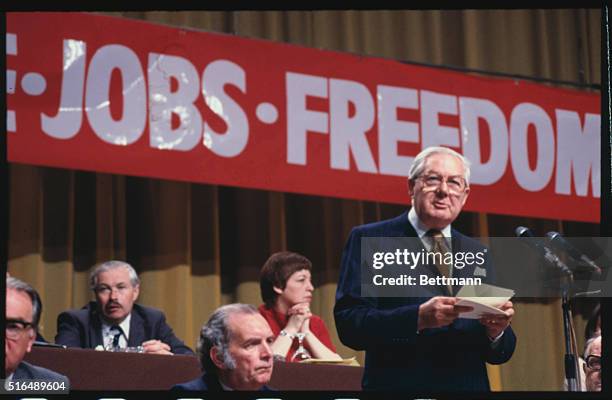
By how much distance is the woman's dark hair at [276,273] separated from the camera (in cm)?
396

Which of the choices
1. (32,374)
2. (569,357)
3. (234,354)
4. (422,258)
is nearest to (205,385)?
(234,354)

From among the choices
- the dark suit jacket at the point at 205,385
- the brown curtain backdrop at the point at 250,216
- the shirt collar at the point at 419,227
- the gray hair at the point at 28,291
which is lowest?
the dark suit jacket at the point at 205,385

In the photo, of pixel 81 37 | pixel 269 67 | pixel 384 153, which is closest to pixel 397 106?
pixel 384 153

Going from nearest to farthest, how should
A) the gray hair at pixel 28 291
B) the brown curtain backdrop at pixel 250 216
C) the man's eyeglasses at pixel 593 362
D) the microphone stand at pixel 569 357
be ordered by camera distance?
1. the microphone stand at pixel 569 357
2. the gray hair at pixel 28 291
3. the man's eyeglasses at pixel 593 362
4. the brown curtain backdrop at pixel 250 216

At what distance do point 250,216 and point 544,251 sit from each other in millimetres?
2735

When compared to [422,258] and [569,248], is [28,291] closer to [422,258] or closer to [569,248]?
[422,258]

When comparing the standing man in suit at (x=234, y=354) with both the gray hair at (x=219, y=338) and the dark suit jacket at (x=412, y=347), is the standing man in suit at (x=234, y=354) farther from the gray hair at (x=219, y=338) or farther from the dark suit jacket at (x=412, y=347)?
the dark suit jacket at (x=412, y=347)

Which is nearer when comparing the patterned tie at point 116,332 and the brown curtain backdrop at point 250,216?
the patterned tie at point 116,332

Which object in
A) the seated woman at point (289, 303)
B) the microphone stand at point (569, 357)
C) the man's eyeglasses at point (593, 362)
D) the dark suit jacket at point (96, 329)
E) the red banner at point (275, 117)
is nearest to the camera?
the microphone stand at point (569, 357)

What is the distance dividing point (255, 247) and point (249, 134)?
2.55 ft

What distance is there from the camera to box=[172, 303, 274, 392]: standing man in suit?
8.23 feet

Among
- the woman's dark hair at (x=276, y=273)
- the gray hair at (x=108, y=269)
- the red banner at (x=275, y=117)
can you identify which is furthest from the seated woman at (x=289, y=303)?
the red banner at (x=275, y=117)

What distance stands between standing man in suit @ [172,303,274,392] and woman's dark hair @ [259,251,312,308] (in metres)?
1.31

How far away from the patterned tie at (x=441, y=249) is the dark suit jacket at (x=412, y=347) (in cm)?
15
